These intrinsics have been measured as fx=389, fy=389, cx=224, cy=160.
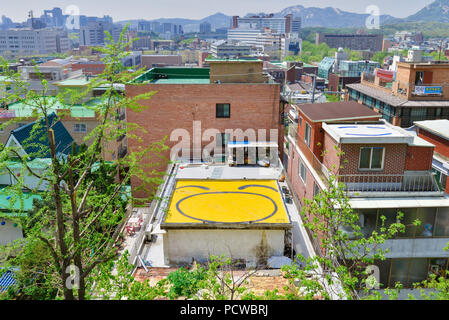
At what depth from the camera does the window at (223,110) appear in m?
27.3

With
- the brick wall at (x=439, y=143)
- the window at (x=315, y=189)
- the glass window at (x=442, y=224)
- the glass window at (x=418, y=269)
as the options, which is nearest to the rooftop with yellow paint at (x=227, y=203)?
the window at (x=315, y=189)

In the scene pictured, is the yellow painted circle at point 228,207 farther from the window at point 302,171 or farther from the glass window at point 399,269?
the glass window at point 399,269

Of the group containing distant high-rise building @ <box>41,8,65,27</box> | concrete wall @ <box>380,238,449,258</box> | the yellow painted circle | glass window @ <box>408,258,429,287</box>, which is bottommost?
glass window @ <box>408,258,429,287</box>

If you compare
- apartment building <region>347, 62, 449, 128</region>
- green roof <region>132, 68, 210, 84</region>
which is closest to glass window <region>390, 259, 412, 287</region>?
green roof <region>132, 68, 210, 84</region>

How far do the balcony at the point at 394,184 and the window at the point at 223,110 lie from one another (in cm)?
1305

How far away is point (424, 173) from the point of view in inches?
650

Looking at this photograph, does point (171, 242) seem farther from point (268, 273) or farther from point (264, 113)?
point (264, 113)

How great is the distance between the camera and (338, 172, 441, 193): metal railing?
15766 mm

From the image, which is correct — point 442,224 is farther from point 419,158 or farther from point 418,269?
point 419,158

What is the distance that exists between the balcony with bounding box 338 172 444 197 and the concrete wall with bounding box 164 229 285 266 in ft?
11.7

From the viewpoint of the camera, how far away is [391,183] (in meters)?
16.0

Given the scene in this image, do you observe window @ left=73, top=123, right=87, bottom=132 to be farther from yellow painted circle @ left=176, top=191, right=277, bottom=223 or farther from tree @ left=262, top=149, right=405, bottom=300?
tree @ left=262, top=149, right=405, bottom=300

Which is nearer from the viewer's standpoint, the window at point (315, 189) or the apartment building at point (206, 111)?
the window at point (315, 189)
